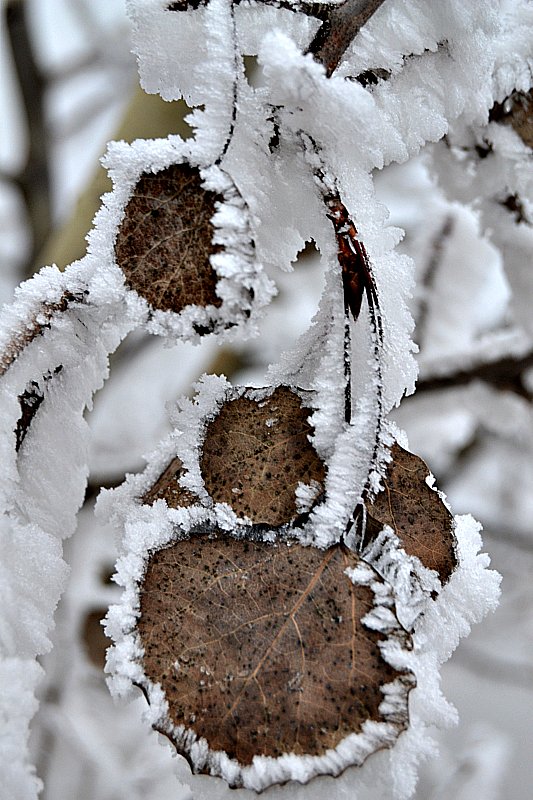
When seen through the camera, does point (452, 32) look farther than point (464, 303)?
No

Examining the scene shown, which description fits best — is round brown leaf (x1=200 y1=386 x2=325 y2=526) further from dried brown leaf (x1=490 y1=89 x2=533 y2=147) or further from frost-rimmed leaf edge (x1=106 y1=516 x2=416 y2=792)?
dried brown leaf (x1=490 y1=89 x2=533 y2=147)

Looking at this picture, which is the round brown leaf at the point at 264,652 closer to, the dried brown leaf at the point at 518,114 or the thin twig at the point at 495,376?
the dried brown leaf at the point at 518,114

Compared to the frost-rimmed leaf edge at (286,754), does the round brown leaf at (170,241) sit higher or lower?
higher

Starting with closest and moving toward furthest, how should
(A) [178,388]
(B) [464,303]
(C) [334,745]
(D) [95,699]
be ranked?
1. (C) [334,745]
2. (B) [464,303]
3. (D) [95,699]
4. (A) [178,388]

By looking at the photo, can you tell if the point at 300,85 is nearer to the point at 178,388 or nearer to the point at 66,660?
the point at 66,660

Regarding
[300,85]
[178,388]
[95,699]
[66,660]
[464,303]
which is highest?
[300,85]

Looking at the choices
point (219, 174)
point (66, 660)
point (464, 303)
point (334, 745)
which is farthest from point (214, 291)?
point (66, 660)

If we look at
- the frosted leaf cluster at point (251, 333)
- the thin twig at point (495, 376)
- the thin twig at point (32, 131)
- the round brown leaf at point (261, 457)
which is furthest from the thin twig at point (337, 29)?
the thin twig at point (32, 131)
